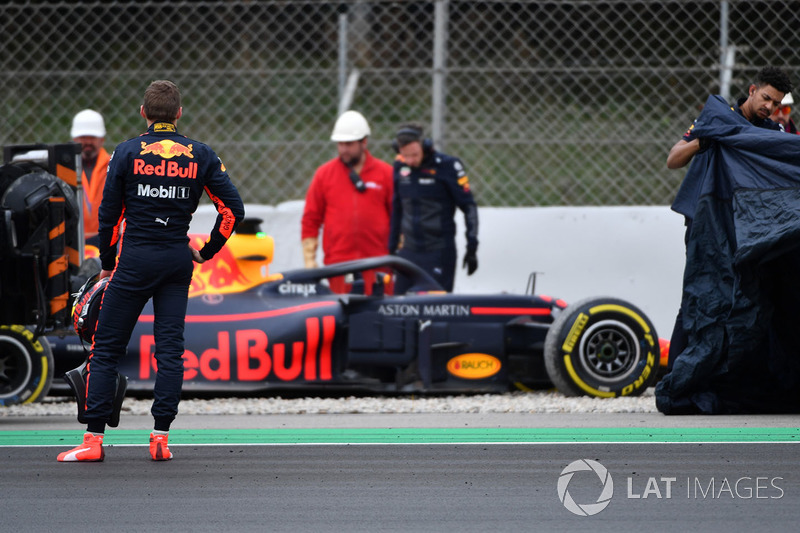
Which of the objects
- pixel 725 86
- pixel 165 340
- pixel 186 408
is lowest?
pixel 186 408

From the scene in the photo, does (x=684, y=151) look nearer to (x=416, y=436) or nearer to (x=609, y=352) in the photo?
(x=609, y=352)

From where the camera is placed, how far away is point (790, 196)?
6.91 metres

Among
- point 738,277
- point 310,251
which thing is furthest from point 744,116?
point 310,251

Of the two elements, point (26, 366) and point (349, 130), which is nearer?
point (26, 366)

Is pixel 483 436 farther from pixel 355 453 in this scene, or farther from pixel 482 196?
pixel 482 196

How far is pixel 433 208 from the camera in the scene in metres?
9.57

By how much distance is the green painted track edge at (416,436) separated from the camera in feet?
19.9

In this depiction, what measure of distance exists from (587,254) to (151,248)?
514 centimetres

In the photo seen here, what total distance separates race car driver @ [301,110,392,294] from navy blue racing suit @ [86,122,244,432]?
4.09 metres

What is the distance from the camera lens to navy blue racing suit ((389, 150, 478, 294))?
952 cm

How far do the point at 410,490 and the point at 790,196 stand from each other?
325cm

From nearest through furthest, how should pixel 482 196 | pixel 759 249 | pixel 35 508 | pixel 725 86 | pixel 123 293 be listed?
pixel 35 508
pixel 123 293
pixel 759 249
pixel 725 86
pixel 482 196

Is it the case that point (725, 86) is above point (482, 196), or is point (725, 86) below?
above

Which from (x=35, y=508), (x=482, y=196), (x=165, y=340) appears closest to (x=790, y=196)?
(x=165, y=340)
